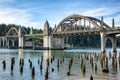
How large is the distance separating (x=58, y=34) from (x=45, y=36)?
1250cm

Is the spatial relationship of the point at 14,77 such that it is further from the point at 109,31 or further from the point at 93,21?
the point at 93,21

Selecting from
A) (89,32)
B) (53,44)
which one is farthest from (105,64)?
(53,44)

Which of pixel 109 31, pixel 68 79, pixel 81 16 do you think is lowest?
pixel 68 79

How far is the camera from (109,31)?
338 feet

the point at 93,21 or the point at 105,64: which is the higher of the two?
the point at 93,21

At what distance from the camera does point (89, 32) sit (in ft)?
373

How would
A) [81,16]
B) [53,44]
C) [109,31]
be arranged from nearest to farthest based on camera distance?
[109,31] < [81,16] < [53,44]

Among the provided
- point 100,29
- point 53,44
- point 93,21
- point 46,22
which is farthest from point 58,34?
point 100,29

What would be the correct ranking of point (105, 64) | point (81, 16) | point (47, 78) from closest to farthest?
point (47, 78) → point (105, 64) → point (81, 16)

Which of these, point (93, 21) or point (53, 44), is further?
point (53, 44)

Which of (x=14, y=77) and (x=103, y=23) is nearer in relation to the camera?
(x=14, y=77)

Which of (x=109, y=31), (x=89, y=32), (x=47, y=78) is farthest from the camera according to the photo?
(x=89, y=32)

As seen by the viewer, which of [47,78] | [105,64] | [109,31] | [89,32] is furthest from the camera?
[89,32]

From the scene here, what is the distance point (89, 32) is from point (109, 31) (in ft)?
41.2
